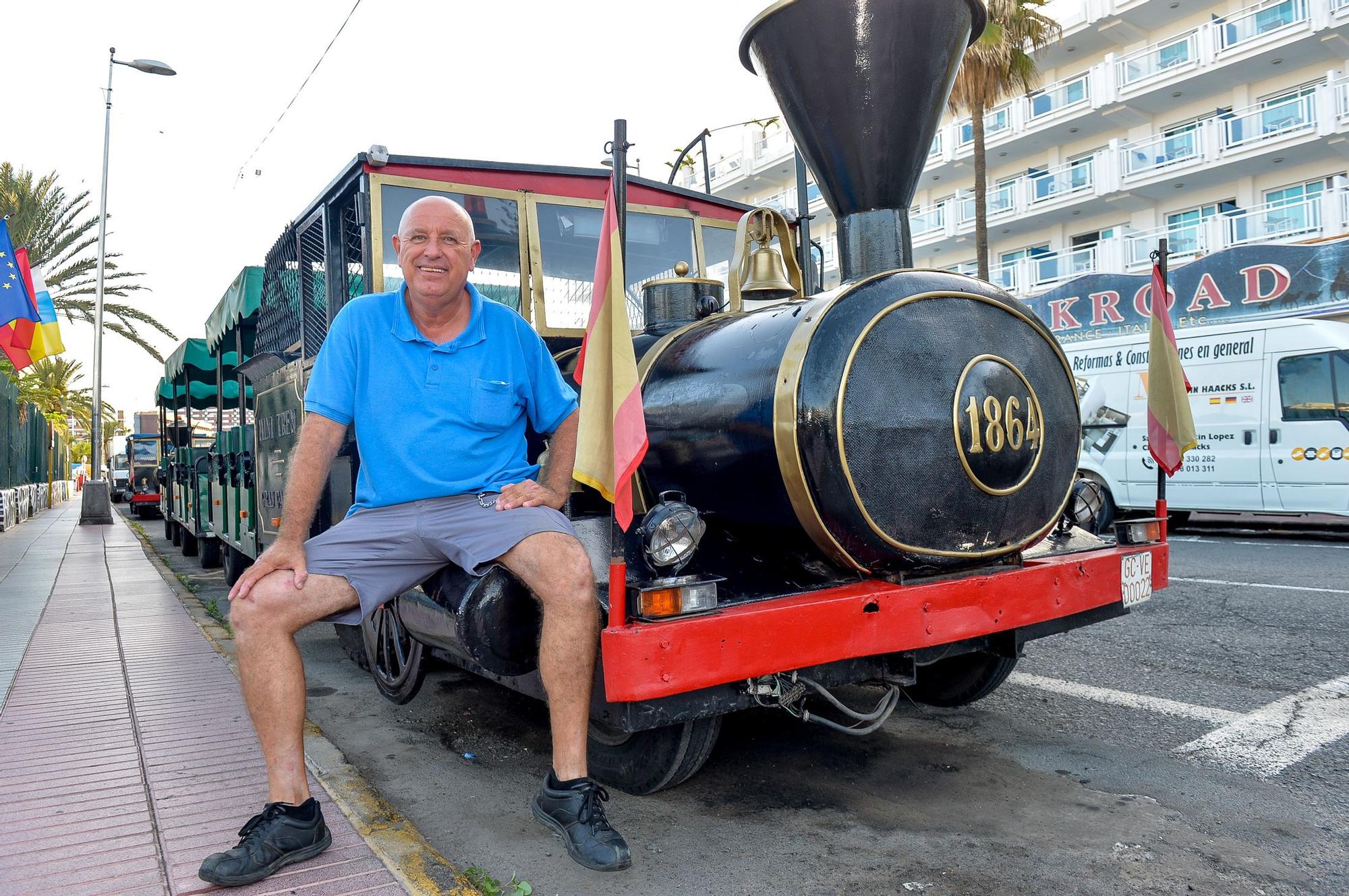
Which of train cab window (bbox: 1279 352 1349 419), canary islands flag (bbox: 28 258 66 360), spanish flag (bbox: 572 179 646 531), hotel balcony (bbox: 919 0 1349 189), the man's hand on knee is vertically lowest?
the man's hand on knee

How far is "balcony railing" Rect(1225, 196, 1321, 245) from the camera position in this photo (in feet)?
56.5

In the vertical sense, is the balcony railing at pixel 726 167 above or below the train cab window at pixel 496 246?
above

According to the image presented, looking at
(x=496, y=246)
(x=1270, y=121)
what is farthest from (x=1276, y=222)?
(x=496, y=246)

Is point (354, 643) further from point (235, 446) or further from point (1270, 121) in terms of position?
point (1270, 121)

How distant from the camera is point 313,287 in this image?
4781mm

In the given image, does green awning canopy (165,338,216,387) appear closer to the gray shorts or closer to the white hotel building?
the gray shorts

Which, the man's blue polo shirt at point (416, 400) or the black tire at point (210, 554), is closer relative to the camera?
the man's blue polo shirt at point (416, 400)

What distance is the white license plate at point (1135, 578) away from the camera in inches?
133

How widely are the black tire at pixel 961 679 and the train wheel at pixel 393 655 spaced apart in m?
1.88

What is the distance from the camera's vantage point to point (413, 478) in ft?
9.12

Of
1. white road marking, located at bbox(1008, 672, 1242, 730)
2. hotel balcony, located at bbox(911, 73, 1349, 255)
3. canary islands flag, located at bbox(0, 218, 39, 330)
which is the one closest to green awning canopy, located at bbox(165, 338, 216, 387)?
canary islands flag, located at bbox(0, 218, 39, 330)

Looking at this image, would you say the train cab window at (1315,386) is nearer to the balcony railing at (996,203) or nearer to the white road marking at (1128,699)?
the white road marking at (1128,699)

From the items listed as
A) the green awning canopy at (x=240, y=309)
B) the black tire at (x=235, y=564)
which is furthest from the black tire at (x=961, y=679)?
the black tire at (x=235, y=564)

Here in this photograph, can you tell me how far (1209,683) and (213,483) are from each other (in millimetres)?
7671
